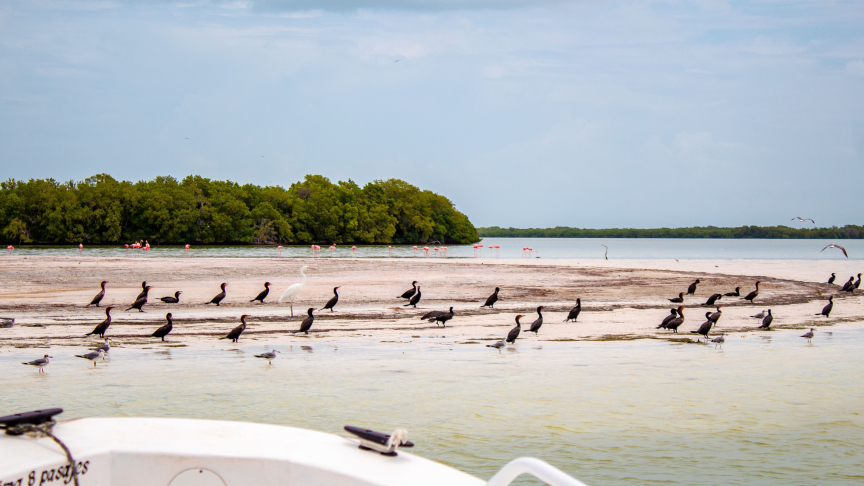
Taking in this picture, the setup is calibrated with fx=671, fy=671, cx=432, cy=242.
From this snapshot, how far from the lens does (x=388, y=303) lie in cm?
1847

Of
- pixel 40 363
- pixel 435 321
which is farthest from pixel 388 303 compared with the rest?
pixel 40 363

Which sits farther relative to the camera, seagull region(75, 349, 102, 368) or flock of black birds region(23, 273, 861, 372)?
flock of black birds region(23, 273, 861, 372)

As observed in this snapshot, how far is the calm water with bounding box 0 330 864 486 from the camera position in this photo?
251 inches

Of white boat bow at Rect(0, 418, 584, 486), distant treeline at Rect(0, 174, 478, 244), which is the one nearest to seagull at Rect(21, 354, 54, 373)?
white boat bow at Rect(0, 418, 584, 486)

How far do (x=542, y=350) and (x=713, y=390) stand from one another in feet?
11.3

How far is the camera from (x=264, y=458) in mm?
2615

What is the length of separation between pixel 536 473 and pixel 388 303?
53.7 feet

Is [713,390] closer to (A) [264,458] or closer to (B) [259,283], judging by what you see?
(A) [264,458]

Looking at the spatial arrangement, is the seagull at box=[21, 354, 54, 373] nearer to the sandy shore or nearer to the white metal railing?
Result: the sandy shore

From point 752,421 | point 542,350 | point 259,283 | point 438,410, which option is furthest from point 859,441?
point 259,283

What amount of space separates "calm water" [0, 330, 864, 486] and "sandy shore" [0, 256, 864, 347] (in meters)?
1.63

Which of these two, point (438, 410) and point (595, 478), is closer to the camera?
point (595, 478)

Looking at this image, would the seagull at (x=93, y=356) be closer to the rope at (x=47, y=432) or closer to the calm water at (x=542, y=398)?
the calm water at (x=542, y=398)

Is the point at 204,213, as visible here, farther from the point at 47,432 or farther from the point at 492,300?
the point at 47,432
